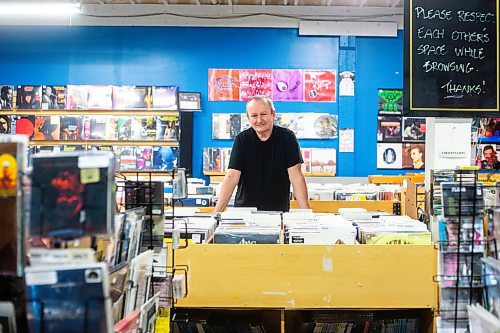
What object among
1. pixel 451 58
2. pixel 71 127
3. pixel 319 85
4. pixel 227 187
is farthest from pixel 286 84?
pixel 451 58

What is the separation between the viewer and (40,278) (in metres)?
0.99

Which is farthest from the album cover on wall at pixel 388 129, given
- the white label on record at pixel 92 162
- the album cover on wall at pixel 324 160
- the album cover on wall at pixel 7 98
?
the white label on record at pixel 92 162

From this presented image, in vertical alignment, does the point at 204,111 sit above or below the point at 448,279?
above

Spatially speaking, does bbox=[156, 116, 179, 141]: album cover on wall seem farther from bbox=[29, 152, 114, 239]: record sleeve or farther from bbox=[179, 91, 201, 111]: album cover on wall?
bbox=[29, 152, 114, 239]: record sleeve

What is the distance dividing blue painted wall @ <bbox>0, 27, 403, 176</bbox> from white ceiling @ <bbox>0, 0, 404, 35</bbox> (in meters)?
0.12

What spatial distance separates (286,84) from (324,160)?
1.31 m

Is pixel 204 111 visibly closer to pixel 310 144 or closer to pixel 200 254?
pixel 310 144

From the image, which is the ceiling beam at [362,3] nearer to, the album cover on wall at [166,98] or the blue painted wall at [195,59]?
the blue painted wall at [195,59]

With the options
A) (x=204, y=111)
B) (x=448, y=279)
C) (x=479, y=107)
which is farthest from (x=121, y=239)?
(x=204, y=111)

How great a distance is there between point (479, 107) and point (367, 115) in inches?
234

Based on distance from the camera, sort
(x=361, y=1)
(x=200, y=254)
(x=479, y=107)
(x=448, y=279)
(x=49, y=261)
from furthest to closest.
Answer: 1. (x=361, y=1)
2. (x=479, y=107)
3. (x=200, y=254)
4. (x=448, y=279)
5. (x=49, y=261)

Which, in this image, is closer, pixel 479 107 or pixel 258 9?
pixel 479 107

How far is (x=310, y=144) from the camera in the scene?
863 centimetres

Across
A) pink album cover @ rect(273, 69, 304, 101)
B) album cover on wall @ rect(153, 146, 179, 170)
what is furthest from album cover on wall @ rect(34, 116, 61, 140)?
pink album cover @ rect(273, 69, 304, 101)
